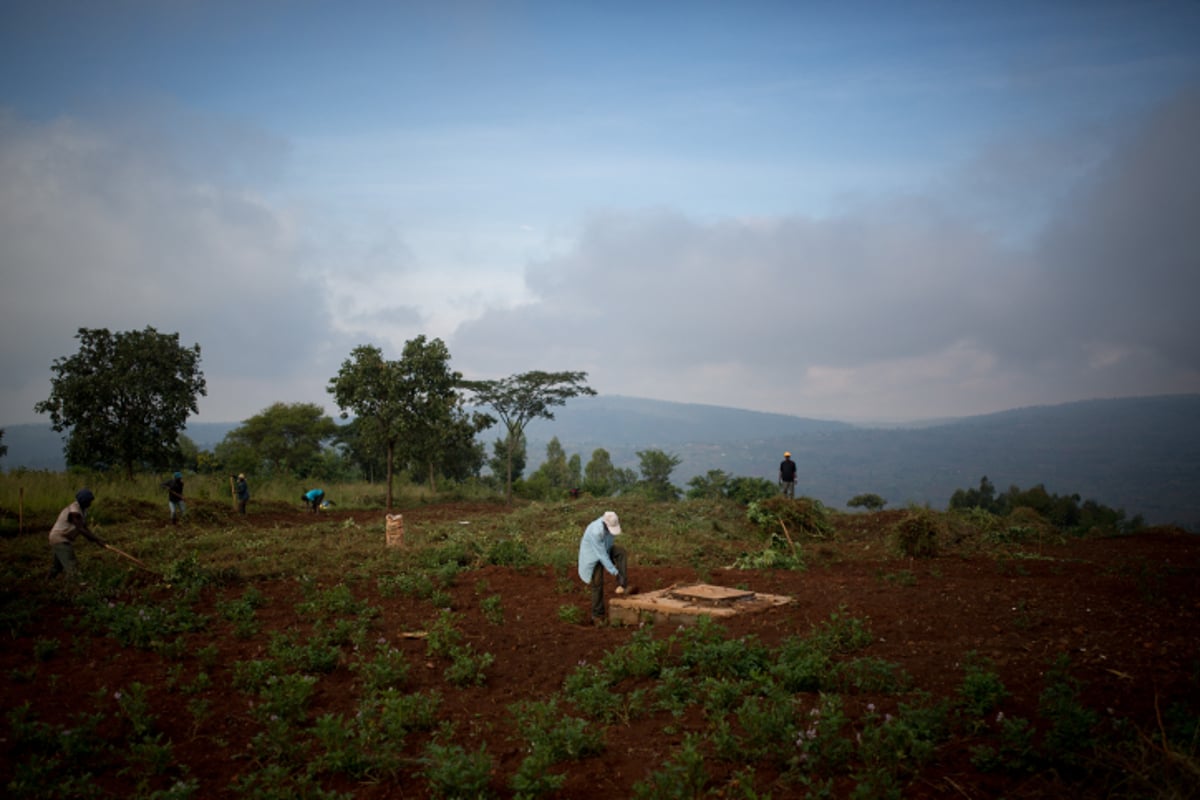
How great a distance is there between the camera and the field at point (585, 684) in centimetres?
454

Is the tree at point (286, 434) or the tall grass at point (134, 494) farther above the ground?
the tree at point (286, 434)

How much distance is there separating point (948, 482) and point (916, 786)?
110m

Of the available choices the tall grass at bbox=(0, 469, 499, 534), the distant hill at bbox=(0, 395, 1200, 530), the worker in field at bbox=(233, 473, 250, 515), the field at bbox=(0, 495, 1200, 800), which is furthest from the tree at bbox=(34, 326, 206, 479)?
the distant hill at bbox=(0, 395, 1200, 530)

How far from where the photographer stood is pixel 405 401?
89.2 feet

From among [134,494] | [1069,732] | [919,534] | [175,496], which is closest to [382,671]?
[1069,732]

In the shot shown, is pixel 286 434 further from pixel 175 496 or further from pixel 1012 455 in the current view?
pixel 1012 455

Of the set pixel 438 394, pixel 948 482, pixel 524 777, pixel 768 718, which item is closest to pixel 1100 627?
pixel 768 718

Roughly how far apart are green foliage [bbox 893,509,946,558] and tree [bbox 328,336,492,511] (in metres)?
17.9

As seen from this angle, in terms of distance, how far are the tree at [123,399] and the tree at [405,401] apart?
5148mm

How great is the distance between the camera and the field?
4543 mm

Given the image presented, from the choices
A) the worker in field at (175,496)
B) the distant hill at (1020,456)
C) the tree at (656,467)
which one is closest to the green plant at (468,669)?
the worker in field at (175,496)

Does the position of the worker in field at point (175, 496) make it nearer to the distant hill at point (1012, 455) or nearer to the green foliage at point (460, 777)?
the green foliage at point (460, 777)

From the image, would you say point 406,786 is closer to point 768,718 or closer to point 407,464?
point 768,718

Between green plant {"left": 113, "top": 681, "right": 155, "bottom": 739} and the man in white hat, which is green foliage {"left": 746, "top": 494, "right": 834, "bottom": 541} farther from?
green plant {"left": 113, "top": 681, "right": 155, "bottom": 739}
